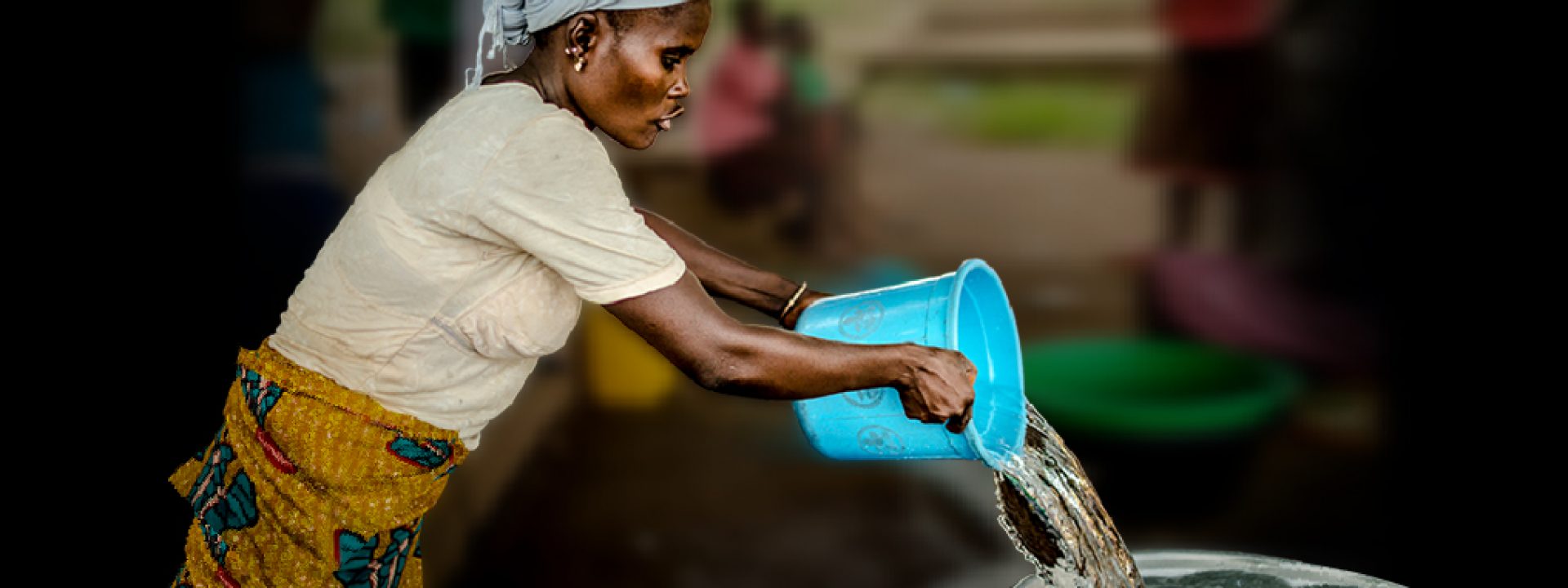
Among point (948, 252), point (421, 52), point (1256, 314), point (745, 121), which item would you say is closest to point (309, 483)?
point (421, 52)

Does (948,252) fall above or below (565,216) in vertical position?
below

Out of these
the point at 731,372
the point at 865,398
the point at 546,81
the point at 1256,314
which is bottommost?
the point at 1256,314

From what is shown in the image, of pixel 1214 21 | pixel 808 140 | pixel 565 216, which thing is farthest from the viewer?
pixel 808 140

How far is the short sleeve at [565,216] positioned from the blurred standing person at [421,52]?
2.17 meters

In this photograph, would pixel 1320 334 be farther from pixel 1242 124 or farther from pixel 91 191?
pixel 91 191

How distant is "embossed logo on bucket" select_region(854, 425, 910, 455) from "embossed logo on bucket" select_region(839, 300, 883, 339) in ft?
0.40

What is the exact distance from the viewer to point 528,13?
5.07ft

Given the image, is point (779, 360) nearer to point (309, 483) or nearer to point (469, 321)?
point (469, 321)

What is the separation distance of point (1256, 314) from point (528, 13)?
138 inches

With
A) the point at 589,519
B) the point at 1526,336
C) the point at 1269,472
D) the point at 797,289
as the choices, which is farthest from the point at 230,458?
the point at 1269,472

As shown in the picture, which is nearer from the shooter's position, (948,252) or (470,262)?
(470,262)

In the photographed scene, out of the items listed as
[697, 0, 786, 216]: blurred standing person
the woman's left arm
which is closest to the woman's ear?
the woman's left arm

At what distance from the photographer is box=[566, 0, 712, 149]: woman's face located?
4.92ft

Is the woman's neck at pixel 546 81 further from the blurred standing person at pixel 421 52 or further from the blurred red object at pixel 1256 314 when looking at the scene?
the blurred red object at pixel 1256 314
